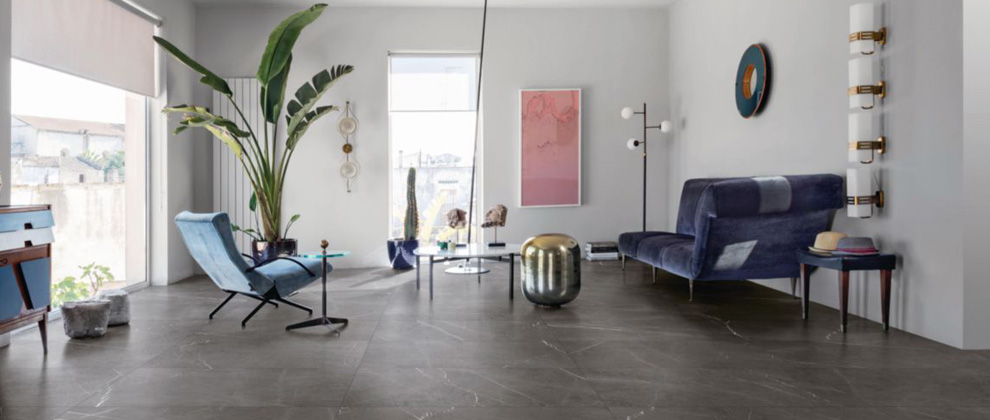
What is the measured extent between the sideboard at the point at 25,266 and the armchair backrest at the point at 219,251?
0.72 metres

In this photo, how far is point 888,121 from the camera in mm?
3877

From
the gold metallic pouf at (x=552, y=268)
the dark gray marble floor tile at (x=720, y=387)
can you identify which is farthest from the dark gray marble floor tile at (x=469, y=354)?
the gold metallic pouf at (x=552, y=268)

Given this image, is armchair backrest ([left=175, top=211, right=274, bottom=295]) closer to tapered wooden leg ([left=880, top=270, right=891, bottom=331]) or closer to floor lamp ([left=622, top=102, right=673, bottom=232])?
tapered wooden leg ([left=880, top=270, right=891, bottom=331])

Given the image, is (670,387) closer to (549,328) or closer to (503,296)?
(549,328)

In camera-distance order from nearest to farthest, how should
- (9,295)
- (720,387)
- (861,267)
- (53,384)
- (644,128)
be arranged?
(720,387)
(53,384)
(9,295)
(861,267)
(644,128)

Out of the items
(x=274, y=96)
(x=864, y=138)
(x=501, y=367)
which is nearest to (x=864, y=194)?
(x=864, y=138)

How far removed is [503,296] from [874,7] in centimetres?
309

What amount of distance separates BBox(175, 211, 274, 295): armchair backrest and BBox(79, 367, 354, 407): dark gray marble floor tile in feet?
3.12

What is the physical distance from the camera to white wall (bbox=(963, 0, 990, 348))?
331 centimetres

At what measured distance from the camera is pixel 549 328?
3.97 m

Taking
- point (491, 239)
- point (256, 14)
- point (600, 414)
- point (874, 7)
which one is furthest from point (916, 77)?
point (256, 14)

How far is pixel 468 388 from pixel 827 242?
8.03ft

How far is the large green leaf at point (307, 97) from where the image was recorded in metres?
6.32

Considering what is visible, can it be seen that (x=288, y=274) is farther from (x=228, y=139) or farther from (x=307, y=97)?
(x=307, y=97)
